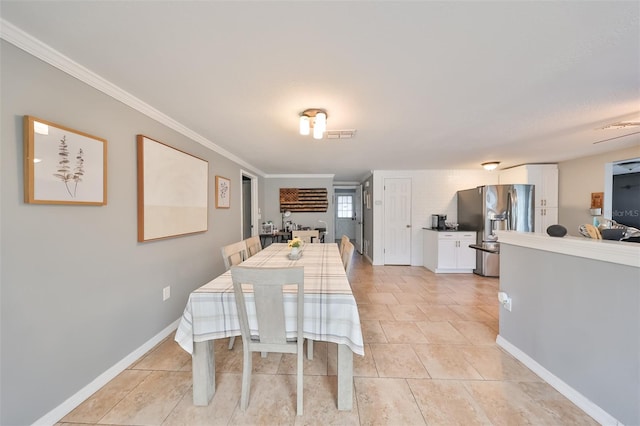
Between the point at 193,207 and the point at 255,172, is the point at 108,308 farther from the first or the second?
the point at 255,172

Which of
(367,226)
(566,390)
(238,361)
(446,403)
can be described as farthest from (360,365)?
(367,226)

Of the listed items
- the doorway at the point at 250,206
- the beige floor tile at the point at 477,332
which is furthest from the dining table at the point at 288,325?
the doorway at the point at 250,206

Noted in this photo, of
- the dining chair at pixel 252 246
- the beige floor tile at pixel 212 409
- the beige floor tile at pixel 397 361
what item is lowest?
the beige floor tile at pixel 397 361

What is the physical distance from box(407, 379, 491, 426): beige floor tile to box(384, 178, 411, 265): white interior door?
3658mm

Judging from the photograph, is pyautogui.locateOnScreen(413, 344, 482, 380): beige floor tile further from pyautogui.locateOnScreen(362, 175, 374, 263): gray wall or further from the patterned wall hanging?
the patterned wall hanging

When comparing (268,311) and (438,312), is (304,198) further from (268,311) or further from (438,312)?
(268,311)

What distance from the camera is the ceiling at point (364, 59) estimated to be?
1.06 meters

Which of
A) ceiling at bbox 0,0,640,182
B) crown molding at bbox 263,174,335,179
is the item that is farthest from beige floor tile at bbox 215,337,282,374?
crown molding at bbox 263,174,335,179

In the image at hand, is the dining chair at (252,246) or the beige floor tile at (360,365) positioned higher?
the dining chair at (252,246)

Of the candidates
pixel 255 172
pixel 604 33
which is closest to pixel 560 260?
pixel 604 33

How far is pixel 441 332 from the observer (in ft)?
7.86

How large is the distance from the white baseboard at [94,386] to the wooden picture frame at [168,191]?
953 mm

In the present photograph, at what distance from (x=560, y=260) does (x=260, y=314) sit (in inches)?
83.5

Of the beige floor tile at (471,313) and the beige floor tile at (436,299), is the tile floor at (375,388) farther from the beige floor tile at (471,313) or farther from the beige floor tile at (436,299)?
the beige floor tile at (436,299)
